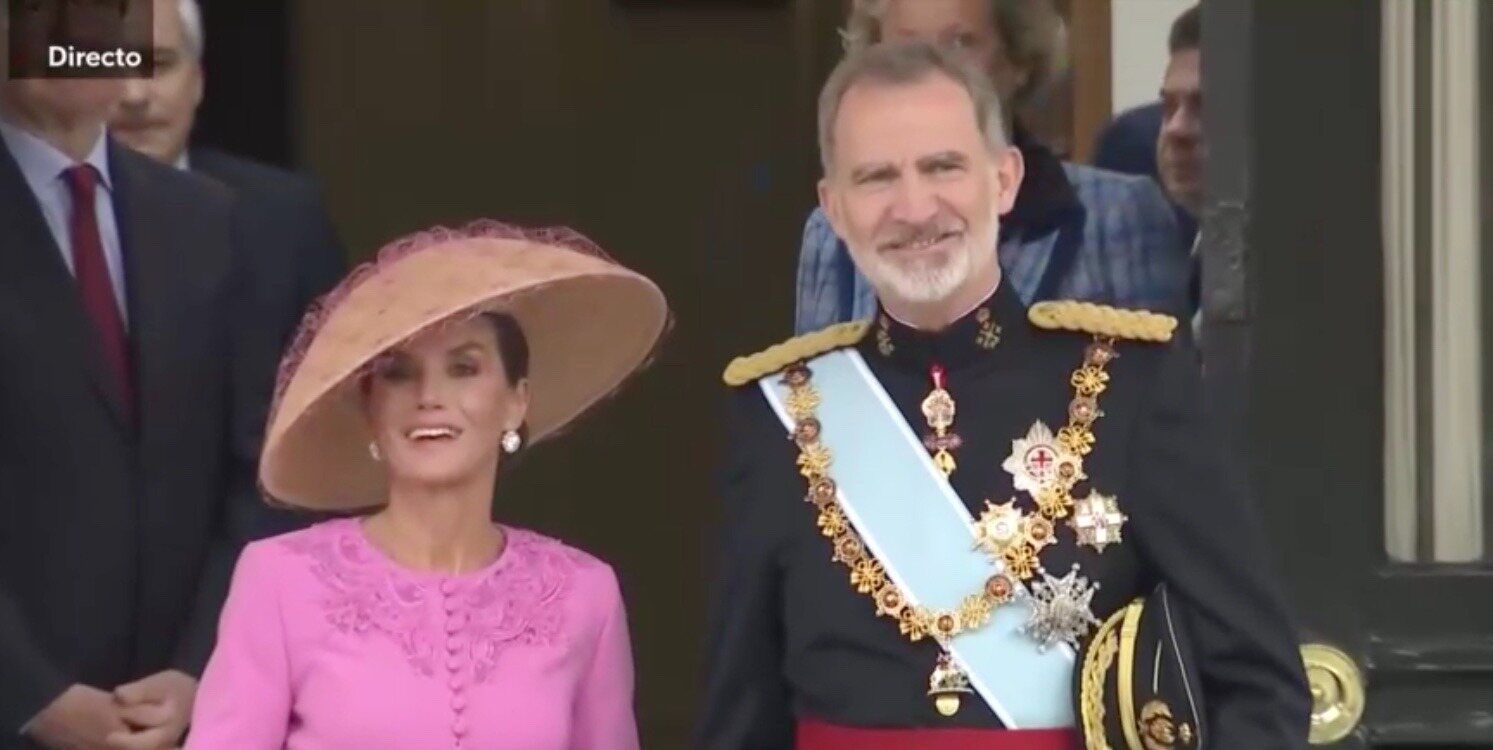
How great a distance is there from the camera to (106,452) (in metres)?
3.72

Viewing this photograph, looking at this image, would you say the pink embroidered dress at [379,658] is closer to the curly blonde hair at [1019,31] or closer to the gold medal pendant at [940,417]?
the gold medal pendant at [940,417]

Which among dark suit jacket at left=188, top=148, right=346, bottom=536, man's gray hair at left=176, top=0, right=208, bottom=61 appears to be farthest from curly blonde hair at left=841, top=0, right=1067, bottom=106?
man's gray hair at left=176, top=0, right=208, bottom=61

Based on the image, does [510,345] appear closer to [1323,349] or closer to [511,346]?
[511,346]

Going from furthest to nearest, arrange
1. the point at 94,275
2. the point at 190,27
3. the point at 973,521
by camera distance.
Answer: the point at 190,27 → the point at 94,275 → the point at 973,521

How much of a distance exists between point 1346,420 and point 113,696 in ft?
4.38

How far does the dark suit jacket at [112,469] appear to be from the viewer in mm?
3705

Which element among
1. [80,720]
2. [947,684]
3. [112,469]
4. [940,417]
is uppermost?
[940,417]

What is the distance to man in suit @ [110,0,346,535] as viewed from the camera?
391cm

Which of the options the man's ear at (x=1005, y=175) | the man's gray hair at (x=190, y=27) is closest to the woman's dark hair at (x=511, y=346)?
the man's ear at (x=1005, y=175)

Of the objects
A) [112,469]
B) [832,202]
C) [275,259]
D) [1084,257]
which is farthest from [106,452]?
[1084,257]

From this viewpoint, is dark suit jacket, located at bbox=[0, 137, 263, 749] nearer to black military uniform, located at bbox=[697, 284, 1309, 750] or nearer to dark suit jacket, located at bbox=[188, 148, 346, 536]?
dark suit jacket, located at bbox=[188, 148, 346, 536]

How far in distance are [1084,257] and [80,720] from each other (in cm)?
121

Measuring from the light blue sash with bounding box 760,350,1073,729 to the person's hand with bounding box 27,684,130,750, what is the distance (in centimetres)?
88

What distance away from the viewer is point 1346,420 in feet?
11.4
